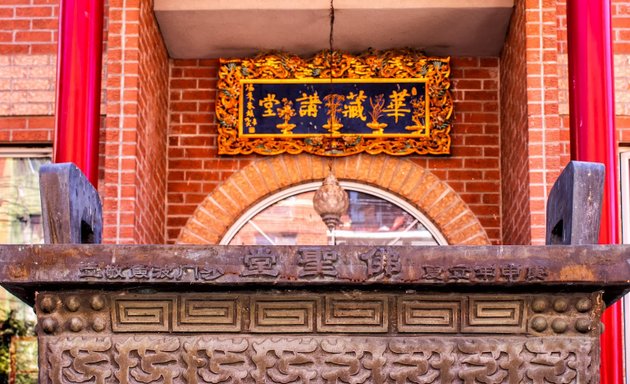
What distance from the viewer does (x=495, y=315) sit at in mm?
4562

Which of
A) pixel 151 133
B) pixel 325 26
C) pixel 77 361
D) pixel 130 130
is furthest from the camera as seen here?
pixel 325 26

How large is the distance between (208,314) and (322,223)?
4.23 m

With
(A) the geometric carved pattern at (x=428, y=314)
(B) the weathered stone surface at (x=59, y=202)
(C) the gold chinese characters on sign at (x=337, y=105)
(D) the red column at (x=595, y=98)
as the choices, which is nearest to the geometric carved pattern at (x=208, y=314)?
(B) the weathered stone surface at (x=59, y=202)

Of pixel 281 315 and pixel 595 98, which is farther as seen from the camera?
pixel 595 98

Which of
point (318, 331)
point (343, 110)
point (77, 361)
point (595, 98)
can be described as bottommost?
point (77, 361)

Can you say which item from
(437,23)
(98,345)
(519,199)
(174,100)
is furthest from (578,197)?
(174,100)

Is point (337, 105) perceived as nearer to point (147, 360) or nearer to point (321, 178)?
point (321, 178)

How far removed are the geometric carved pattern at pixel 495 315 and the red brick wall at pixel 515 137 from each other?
10.2ft

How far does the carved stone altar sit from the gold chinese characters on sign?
420cm

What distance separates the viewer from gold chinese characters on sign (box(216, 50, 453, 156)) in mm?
8758

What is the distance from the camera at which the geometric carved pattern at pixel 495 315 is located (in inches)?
179

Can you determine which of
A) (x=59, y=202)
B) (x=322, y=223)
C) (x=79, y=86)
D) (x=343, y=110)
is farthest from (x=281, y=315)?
(x=343, y=110)

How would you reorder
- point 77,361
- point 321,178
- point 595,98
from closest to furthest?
point 77,361, point 595,98, point 321,178

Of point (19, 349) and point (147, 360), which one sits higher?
point (147, 360)
